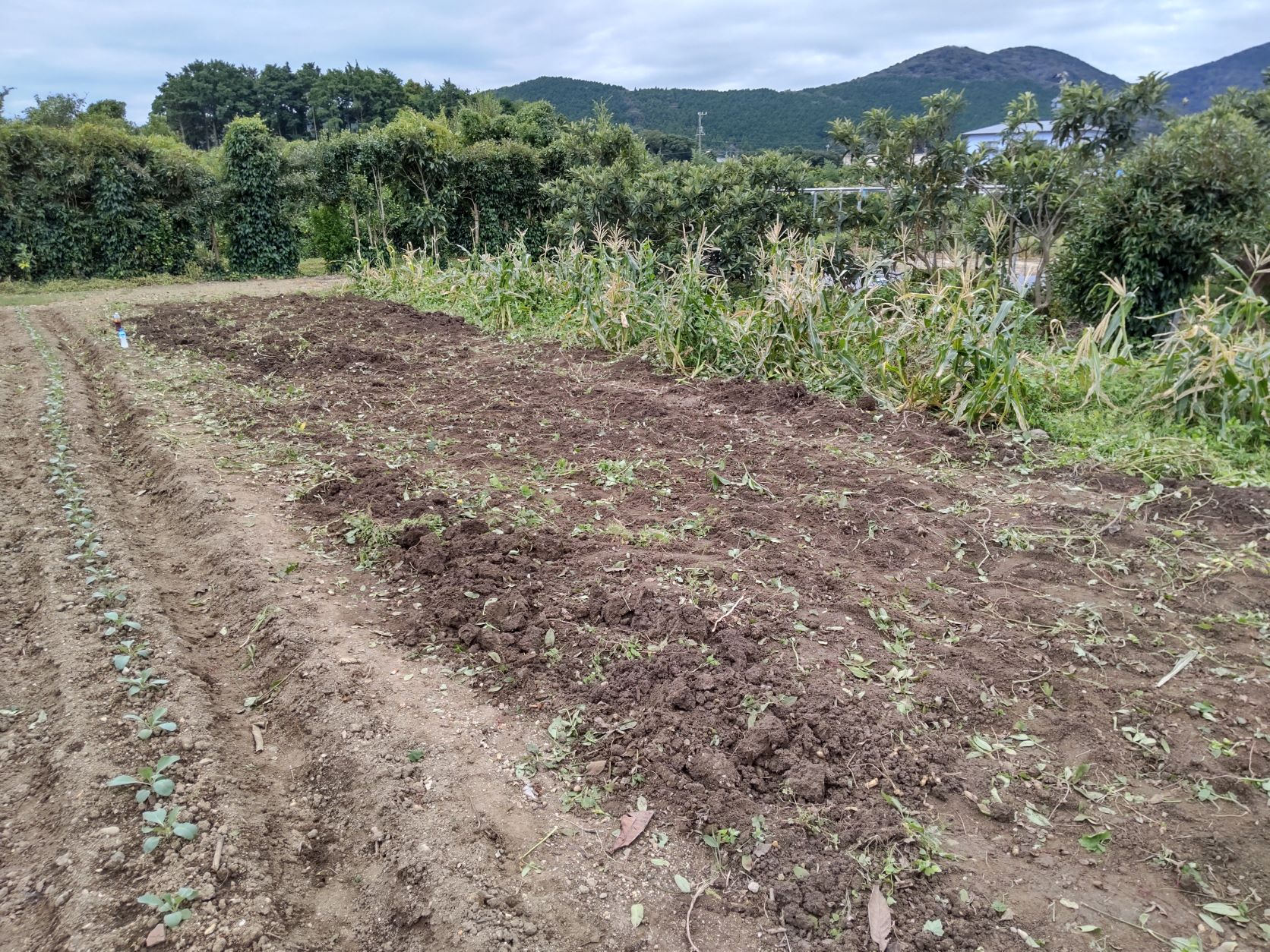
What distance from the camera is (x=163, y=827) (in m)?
1.99

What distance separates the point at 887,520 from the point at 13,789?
3441mm

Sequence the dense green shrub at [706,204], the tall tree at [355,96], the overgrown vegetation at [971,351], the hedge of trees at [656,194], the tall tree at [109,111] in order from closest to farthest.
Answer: the overgrown vegetation at [971,351] < the hedge of trees at [656,194] < the dense green shrub at [706,204] < the tall tree at [109,111] < the tall tree at [355,96]

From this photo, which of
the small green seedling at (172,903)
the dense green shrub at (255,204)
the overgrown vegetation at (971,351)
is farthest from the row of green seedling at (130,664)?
the dense green shrub at (255,204)

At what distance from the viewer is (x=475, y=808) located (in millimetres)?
2076

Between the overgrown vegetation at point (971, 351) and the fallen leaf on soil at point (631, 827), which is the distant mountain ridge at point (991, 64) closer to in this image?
the overgrown vegetation at point (971, 351)

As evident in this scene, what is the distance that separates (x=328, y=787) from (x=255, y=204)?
15334 mm

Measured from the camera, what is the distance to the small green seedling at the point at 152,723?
7.57 feet

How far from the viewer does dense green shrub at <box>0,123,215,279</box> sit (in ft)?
41.2

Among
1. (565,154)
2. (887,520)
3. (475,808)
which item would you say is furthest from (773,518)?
(565,154)

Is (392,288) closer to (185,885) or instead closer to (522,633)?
(522,633)

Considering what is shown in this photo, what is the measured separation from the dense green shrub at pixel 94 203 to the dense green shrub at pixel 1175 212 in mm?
14708

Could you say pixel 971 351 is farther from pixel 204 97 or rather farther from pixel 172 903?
pixel 204 97

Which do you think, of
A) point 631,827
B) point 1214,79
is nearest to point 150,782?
point 631,827

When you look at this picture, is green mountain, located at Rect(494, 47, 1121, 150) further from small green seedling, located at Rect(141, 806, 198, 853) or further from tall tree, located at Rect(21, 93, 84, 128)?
small green seedling, located at Rect(141, 806, 198, 853)
